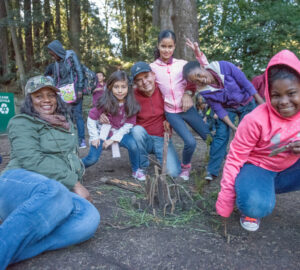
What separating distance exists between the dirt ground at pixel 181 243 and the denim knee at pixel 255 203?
10.7 inches

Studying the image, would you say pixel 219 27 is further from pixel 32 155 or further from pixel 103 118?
pixel 32 155

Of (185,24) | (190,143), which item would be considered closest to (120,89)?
(190,143)

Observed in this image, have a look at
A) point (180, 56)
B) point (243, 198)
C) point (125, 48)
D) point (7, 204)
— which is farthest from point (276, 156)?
point (125, 48)

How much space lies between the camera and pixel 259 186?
6.57ft

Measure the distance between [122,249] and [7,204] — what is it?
87cm

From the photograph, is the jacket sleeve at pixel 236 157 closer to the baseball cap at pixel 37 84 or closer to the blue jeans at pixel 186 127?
the blue jeans at pixel 186 127

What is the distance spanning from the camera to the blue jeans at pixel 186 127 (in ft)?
11.6

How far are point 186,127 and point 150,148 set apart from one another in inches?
21.8

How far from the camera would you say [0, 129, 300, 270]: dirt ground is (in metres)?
1.83

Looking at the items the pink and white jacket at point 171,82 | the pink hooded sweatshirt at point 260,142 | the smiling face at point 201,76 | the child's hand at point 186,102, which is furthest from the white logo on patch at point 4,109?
the pink hooded sweatshirt at point 260,142

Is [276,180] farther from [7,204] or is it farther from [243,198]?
[7,204]

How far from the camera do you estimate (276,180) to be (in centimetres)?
227

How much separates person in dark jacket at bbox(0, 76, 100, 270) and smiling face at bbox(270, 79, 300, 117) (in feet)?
5.06

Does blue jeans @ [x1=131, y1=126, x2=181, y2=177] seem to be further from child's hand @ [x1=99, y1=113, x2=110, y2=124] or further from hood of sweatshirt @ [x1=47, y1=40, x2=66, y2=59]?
hood of sweatshirt @ [x1=47, y1=40, x2=66, y2=59]
